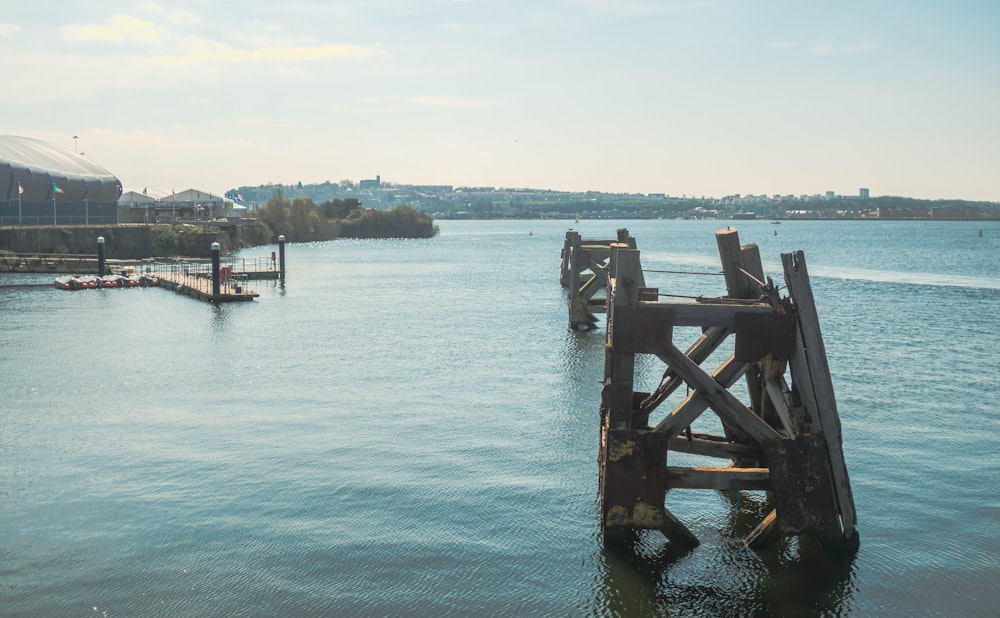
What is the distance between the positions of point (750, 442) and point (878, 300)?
4138 centimetres

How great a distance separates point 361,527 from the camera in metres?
14.7

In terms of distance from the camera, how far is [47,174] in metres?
103

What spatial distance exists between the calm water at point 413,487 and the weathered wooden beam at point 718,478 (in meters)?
1.27

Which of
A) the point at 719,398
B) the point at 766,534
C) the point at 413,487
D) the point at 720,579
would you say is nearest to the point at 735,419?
the point at 719,398

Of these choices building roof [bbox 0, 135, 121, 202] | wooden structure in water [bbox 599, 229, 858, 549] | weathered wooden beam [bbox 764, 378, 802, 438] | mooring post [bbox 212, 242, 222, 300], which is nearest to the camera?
wooden structure in water [bbox 599, 229, 858, 549]

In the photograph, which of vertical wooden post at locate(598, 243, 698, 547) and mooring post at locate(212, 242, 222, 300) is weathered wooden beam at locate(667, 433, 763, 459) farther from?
mooring post at locate(212, 242, 222, 300)

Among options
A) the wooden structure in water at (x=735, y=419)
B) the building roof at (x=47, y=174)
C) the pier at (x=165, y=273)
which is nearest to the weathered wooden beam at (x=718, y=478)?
the wooden structure in water at (x=735, y=419)

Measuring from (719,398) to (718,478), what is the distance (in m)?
1.06

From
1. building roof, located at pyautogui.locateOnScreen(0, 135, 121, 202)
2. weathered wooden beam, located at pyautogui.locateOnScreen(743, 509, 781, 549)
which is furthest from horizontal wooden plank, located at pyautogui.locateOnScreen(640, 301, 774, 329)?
building roof, located at pyautogui.locateOnScreen(0, 135, 121, 202)

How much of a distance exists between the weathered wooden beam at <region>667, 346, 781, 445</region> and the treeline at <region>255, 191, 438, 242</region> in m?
121

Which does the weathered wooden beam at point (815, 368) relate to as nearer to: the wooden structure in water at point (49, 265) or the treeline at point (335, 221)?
the wooden structure in water at point (49, 265)

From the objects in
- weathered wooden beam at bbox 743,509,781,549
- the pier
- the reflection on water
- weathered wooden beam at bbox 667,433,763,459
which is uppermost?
weathered wooden beam at bbox 667,433,763,459

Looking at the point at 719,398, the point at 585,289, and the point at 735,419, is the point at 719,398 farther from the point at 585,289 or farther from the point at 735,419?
the point at 585,289

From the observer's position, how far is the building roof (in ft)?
321
